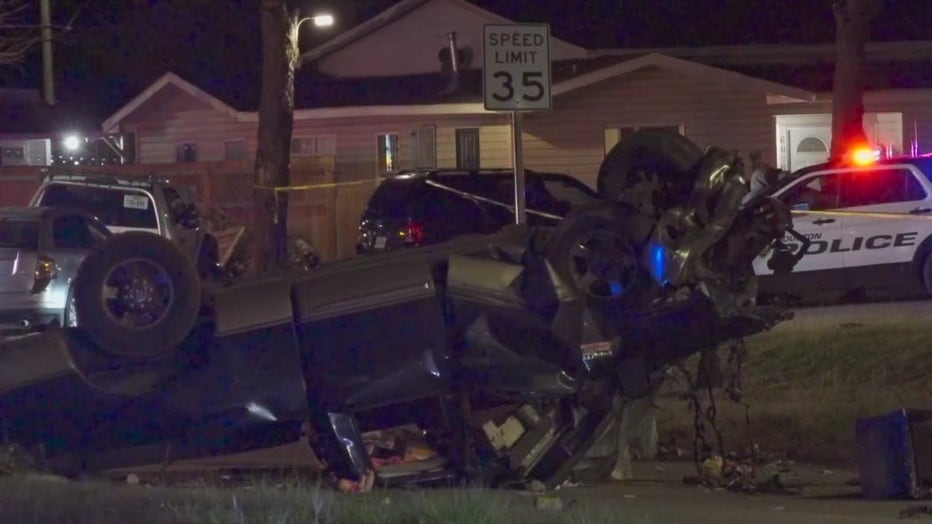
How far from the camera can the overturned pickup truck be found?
8.97m

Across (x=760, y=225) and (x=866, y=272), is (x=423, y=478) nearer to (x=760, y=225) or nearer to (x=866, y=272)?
(x=760, y=225)

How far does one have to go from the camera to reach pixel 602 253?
9.20m

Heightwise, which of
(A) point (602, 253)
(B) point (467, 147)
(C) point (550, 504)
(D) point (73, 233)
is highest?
(B) point (467, 147)

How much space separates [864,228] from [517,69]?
7.04 metres

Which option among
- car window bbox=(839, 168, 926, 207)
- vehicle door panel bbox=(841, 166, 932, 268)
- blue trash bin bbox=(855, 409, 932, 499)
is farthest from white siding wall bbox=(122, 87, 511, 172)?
blue trash bin bbox=(855, 409, 932, 499)

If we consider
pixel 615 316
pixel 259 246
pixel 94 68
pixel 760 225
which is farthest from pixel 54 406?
pixel 94 68

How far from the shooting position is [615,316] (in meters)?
9.17

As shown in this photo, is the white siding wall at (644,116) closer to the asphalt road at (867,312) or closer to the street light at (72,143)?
the asphalt road at (867,312)

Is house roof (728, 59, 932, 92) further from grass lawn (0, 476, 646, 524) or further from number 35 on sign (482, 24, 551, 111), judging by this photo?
grass lawn (0, 476, 646, 524)

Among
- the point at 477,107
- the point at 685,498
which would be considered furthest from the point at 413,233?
the point at 477,107

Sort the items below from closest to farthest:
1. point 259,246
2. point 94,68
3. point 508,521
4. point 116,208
→ point 508,521 → point 116,208 → point 259,246 → point 94,68

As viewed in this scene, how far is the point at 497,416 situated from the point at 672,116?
21.2 m

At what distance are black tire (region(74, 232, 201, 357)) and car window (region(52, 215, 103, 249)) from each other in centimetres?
671

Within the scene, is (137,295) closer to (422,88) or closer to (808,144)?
(422,88)
